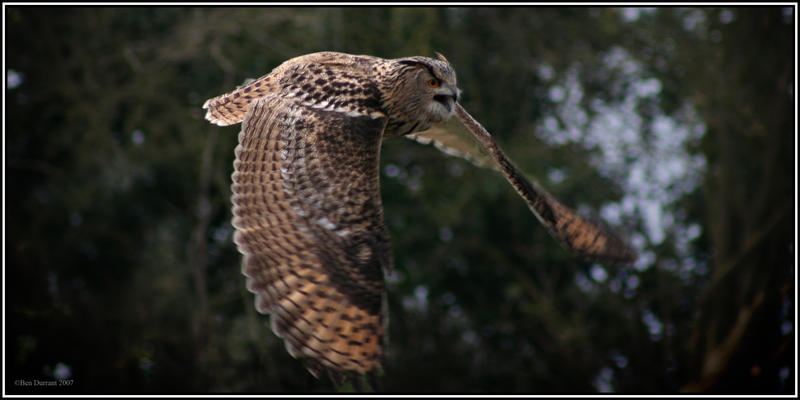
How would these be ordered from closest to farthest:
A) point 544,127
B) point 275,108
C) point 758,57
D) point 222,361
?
point 275,108 < point 222,361 < point 758,57 < point 544,127

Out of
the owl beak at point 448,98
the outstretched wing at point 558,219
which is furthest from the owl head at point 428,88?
the outstretched wing at point 558,219

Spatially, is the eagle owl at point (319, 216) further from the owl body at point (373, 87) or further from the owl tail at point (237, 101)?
the owl tail at point (237, 101)

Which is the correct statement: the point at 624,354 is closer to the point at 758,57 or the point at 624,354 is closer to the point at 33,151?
the point at 758,57

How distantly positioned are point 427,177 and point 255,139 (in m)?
5.24

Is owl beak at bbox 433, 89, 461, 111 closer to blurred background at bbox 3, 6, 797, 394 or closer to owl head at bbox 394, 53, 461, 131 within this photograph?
owl head at bbox 394, 53, 461, 131

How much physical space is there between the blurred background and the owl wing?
3644mm

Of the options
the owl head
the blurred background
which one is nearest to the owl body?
the owl head

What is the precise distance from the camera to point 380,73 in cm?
301

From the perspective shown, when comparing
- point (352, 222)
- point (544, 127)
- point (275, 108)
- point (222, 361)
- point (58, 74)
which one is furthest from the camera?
point (544, 127)

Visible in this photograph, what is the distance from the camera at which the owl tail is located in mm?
3123

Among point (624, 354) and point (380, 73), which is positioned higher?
point (380, 73)

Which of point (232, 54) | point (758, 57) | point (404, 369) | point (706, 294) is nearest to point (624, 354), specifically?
point (706, 294)

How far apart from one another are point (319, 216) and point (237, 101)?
738 millimetres

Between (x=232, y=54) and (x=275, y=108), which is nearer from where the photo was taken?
(x=275, y=108)
